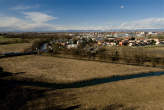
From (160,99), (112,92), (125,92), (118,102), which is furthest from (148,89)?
(118,102)

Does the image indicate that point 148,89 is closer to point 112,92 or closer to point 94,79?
point 112,92

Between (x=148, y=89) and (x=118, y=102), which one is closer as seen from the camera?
(x=118, y=102)

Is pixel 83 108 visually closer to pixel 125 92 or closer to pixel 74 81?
pixel 125 92

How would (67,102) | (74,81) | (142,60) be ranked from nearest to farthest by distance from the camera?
(67,102), (74,81), (142,60)

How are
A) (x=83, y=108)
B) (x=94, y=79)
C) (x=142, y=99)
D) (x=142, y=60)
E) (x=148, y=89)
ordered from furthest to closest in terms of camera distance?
(x=142, y=60), (x=94, y=79), (x=148, y=89), (x=142, y=99), (x=83, y=108)

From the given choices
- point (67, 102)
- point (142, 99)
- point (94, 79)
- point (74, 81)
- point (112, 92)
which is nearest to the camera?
point (67, 102)

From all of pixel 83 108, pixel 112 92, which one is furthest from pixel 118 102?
pixel 83 108

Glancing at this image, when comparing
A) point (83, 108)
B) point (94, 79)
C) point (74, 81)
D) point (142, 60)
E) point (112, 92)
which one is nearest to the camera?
point (83, 108)

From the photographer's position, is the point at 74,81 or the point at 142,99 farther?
the point at 74,81
